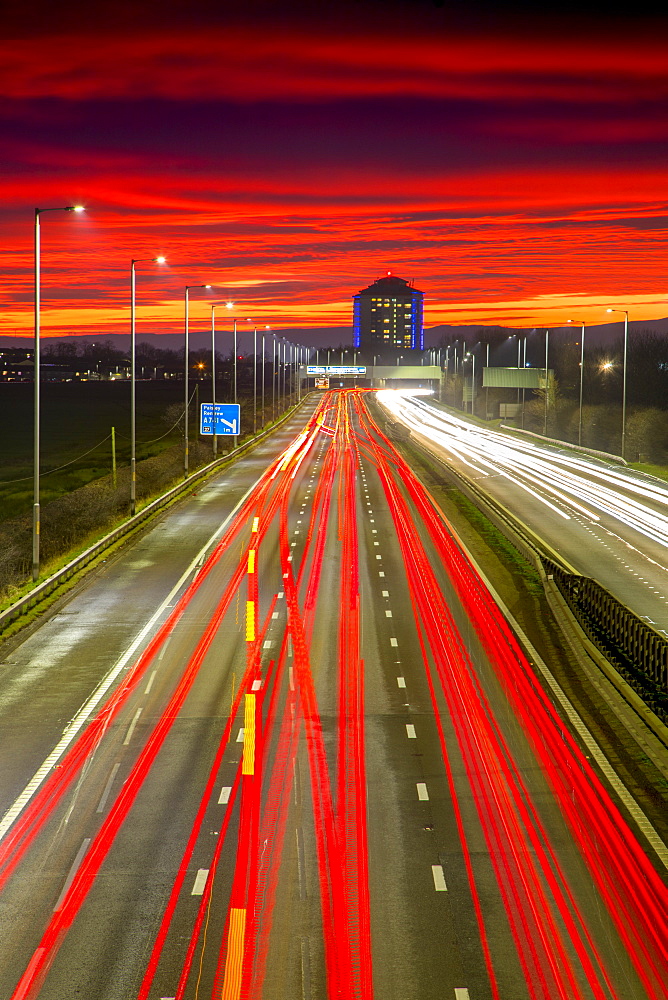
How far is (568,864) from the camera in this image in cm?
1351

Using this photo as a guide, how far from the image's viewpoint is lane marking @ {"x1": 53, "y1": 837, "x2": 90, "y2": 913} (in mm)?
12469

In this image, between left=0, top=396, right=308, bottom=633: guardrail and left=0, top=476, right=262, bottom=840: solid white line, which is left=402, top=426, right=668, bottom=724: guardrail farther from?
left=0, top=396, right=308, bottom=633: guardrail

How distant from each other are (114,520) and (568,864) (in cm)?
3675

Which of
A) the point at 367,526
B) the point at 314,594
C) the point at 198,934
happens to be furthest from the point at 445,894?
the point at 367,526

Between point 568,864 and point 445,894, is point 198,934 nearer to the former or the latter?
point 445,894

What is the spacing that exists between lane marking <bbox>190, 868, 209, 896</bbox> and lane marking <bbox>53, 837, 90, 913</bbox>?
1.50m

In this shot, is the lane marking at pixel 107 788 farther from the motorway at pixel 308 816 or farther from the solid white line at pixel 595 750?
the solid white line at pixel 595 750

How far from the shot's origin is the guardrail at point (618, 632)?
20672 millimetres

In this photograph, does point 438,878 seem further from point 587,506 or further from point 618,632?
point 587,506

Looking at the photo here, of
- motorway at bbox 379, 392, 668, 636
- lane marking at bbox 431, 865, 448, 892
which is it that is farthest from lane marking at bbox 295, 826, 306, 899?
motorway at bbox 379, 392, 668, 636

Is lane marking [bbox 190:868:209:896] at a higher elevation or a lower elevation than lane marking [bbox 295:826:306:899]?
lower

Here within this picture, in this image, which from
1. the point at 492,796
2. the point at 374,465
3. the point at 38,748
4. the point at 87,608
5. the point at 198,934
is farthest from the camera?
the point at 374,465

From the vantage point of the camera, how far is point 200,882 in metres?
12.9

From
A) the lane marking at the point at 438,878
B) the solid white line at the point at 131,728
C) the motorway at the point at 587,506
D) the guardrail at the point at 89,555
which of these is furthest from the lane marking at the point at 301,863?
the motorway at the point at 587,506
